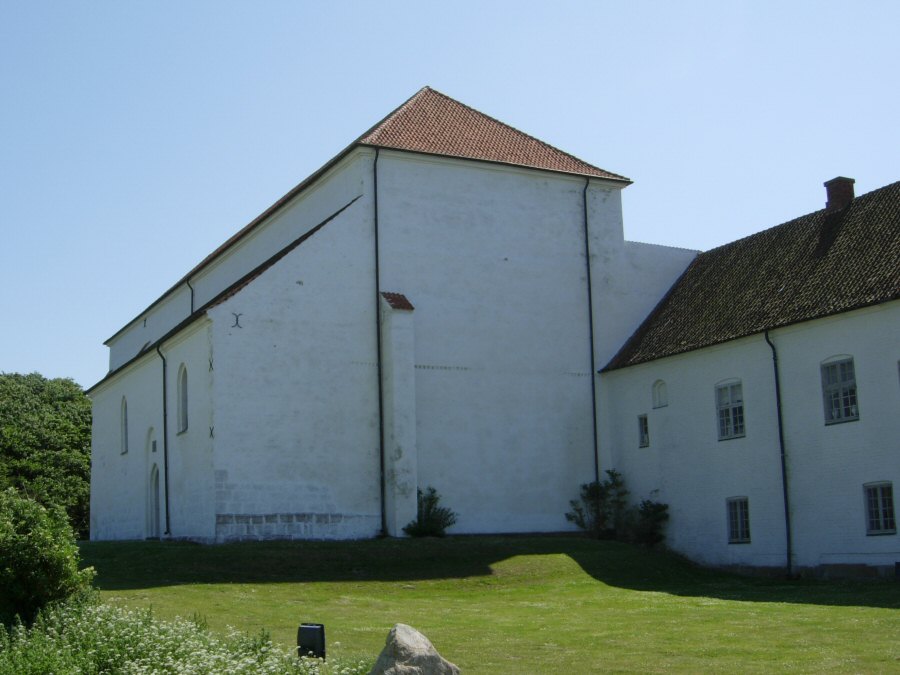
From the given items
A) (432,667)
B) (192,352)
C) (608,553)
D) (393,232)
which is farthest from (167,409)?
(432,667)

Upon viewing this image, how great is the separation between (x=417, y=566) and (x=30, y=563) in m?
11.6

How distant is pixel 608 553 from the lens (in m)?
28.5

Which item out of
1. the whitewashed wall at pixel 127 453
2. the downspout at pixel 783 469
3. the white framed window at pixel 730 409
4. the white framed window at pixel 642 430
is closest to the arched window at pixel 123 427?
the whitewashed wall at pixel 127 453

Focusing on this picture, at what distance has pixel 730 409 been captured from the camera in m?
29.3

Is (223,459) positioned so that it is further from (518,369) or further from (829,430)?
(829,430)

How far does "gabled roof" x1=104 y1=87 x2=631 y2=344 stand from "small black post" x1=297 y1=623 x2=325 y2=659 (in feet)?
64.5

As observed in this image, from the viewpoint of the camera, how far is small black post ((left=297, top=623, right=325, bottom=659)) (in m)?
Result: 13.6

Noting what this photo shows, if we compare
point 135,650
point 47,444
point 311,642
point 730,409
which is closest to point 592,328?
point 730,409

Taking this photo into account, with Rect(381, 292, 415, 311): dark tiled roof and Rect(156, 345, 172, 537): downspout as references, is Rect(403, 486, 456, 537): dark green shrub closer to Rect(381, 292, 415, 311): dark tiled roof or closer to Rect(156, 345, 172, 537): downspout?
Rect(381, 292, 415, 311): dark tiled roof

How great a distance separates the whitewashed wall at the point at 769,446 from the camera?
25000 mm

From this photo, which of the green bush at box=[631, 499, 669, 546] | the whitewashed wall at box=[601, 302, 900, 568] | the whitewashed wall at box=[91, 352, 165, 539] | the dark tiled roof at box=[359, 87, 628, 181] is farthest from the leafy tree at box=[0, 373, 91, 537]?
the whitewashed wall at box=[601, 302, 900, 568]

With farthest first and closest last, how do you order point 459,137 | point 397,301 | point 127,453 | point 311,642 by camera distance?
point 127,453 < point 459,137 < point 397,301 < point 311,642

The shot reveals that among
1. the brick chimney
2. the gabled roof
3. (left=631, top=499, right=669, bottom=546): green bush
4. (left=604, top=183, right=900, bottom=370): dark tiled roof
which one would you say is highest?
the gabled roof

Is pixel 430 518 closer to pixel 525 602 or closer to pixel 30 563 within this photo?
pixel 525 602
